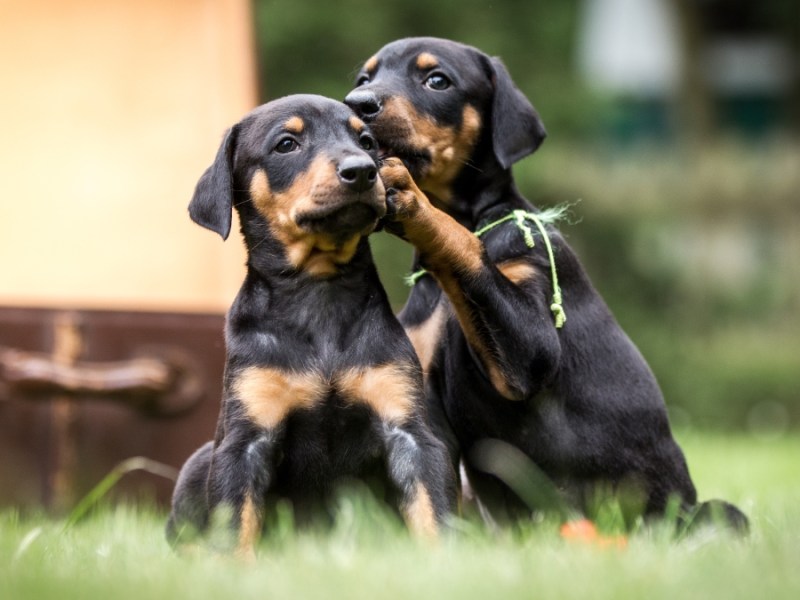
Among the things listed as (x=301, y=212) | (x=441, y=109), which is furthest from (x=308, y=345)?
(x=441, y=109)

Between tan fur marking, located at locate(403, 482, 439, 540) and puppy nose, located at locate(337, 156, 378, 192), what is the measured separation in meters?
0.84

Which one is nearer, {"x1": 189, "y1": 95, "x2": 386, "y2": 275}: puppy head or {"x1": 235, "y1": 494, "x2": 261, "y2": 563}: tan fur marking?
{"x1": 235, "y1": 494, "x2": 261, "y2": 563}: tan fur marking

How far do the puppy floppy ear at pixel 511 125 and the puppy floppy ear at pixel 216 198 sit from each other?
0.93 meters

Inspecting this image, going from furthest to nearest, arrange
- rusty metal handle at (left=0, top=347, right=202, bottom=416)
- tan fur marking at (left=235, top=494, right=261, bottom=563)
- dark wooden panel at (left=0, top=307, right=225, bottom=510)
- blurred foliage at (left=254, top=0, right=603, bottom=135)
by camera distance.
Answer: blurred foliage at (left=254, top=0, right=603, bottom=135)
dark wooden panel at (left=0, top=307, right=225, bottom=510)
rusty metal handle at (left=0, top=347, right=202, bottom=416)
tan fur marking at (left=235, top=494, right=261, bottom=563)

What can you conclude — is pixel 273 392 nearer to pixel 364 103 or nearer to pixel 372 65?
pixel 364 103

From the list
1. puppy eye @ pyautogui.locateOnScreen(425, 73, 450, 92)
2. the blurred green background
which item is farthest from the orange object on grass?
the blurred green background

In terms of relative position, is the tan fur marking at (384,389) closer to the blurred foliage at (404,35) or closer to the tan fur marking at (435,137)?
the tan fur marking at (435,137)

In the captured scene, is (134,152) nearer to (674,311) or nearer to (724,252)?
(674,311)

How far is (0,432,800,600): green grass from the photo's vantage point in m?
2.63

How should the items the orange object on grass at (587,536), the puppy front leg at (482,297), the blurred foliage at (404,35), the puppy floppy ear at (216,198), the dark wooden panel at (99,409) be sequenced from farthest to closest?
the blurred foliage at (404,35) < the dark wooden panel at (99,409) < the puppy floppy ear at (216,198) < the puppy front leg at (482,297) < the orange object on grass at (587,536)

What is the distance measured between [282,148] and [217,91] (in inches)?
123

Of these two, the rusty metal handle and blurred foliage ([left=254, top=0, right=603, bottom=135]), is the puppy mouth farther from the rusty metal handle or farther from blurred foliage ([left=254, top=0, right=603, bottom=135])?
blurred foliage ([left=254, top=0, right=603, bottom=135])

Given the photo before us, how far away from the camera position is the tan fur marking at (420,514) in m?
3.60

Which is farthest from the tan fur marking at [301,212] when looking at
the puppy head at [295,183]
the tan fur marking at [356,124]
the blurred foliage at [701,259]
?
the blurred foliage at [701,259]
